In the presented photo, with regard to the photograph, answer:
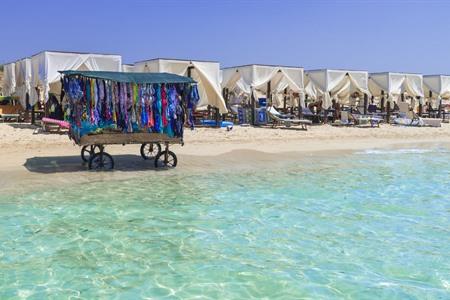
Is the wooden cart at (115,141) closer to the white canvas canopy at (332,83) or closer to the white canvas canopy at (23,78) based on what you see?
the white canvas canopy at (23,78)

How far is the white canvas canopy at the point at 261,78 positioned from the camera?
78.7 feet

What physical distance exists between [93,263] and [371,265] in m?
3.46

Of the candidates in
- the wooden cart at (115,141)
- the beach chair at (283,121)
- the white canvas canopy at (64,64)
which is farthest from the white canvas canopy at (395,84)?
the wooden cart at (115,141)

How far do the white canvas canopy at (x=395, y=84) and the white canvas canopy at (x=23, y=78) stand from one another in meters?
19.4

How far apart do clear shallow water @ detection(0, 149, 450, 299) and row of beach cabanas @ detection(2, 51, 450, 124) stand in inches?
355

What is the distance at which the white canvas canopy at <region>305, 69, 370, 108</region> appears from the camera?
86.5 feet

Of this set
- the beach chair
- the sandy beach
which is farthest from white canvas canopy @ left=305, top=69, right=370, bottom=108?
the beach chair

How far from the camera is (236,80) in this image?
83.4 ft

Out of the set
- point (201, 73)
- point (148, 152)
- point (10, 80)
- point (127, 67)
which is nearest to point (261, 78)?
point (201, 73)

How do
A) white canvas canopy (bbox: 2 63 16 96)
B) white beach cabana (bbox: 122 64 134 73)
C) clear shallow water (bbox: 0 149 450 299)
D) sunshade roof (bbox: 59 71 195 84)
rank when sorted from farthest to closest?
white beach cabana (bbox: 122 64 134 73) < white canvas canopy (bbox: 2 63 16 96) < sunshade roof (bbox: 59 71 195 84) < clear shallow water (bbox: 0 149 450 299)

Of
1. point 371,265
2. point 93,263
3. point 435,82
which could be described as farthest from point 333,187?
point 435,82

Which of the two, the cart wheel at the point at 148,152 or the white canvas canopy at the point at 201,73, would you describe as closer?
the cart wheel at the point at 148,152

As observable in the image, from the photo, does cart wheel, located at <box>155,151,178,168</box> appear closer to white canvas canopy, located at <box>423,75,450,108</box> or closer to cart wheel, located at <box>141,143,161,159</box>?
cart wheel, located at <box>141,143,161,159</box>

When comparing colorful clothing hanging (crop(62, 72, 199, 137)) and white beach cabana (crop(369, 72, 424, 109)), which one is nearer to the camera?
colorful clothing hanging (crop(62, 72, 199, 137))
